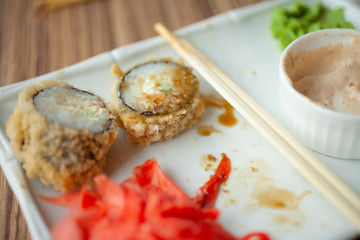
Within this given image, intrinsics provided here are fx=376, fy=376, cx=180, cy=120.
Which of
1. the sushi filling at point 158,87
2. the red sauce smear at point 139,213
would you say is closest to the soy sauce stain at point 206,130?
the sushi filling at point 158,87

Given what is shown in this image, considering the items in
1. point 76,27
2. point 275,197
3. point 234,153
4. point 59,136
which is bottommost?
point 275,197

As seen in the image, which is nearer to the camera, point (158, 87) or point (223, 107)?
point (158, 87)

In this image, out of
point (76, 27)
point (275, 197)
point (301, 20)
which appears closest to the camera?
point (275, 197)

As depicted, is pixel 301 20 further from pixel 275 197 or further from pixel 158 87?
pixel 275 197

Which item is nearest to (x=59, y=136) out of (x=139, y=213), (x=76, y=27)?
(x=139, y=213)

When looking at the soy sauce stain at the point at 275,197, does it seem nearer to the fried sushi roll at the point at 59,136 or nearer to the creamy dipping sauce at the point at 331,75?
the creamy dipping sauce at the point at 331,75

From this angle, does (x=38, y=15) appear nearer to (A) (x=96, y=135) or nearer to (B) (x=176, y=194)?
(A) (x=96, y=135)

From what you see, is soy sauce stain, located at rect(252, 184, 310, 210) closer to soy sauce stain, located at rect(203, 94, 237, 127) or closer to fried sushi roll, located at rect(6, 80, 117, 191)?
soy sauce stain, located at rect(203, 94, 237, 127)
